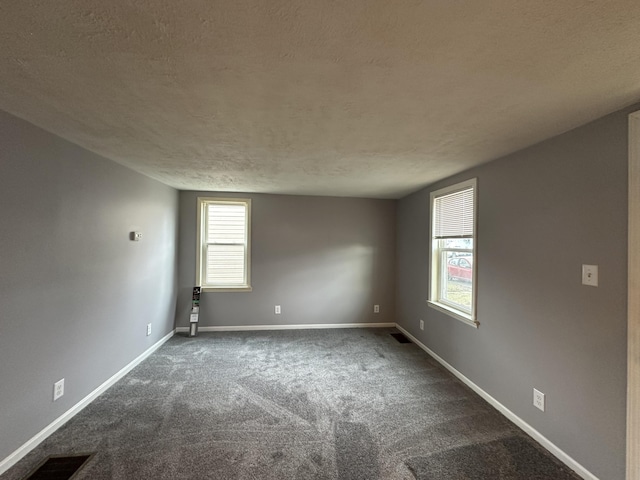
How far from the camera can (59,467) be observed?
1624 mm

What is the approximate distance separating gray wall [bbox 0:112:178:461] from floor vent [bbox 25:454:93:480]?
24cm

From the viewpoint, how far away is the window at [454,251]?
8.95ft

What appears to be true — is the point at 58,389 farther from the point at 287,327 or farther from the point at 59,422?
the point at 287,327

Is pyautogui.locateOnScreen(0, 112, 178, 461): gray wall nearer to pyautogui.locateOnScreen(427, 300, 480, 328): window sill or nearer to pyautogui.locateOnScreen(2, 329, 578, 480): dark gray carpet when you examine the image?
pyautogui.locateOnScreen(2, 329, 578, 480): dark gray carpet

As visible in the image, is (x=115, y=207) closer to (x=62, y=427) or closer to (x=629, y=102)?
(x=62, y=427)

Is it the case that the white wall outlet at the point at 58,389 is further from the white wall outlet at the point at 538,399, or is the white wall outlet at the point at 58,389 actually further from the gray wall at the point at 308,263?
the white wall outlet at the point at 538,399

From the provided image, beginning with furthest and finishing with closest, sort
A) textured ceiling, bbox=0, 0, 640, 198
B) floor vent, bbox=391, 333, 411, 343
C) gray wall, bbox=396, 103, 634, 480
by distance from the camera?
floor vent, bbox=391, 333, 411, 343, gray wall, bbox=396, 103, 634, 480, textured ceiling, bbox=0, 0, 640, 198

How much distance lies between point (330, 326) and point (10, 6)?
4.34 metres

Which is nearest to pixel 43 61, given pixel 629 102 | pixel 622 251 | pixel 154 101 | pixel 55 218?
pixel 154 101

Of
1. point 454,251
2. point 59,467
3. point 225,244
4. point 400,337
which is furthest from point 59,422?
point 454,251

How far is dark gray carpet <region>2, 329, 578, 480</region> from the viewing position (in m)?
1.65

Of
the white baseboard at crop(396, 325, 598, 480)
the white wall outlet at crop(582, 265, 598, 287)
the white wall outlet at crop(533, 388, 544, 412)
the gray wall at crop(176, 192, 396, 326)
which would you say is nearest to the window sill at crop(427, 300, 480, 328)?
the white baseboard at crop(396, 325, 598, 480)

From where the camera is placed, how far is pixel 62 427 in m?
1.97

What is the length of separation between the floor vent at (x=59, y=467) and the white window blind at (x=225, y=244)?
2607 mm
